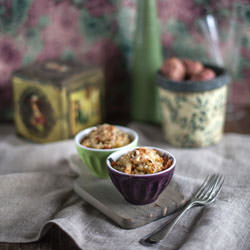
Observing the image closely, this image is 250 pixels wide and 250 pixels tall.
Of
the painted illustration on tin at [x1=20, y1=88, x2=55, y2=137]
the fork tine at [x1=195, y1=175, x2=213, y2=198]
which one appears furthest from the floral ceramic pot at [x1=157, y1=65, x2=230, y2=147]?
the painted illustration on tin at [x1=20, y1=88, x2=55, y2=137]

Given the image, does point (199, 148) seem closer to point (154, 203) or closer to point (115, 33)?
point (154, 203)

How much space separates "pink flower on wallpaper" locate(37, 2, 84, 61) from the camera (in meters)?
1.11

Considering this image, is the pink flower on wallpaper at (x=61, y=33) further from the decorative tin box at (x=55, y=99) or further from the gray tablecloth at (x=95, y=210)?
the gray tablecloth at (x=95, y=210)

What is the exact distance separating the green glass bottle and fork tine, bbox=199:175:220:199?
1.19ft

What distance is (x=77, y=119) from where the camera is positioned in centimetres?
103

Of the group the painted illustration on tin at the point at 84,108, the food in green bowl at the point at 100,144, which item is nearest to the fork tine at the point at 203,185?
the food in green bowl at the point at 100,144

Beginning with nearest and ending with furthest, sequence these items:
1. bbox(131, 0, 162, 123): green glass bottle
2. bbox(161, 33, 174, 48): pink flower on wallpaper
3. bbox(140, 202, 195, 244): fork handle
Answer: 1. bbox(140, 202, 195, 244): fork handle
2. bbox(131, 0, 162, 123): green glass bottle
3. bbox(161, 33, 174, 48): pink flower on wallpaper

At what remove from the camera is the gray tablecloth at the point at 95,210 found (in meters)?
0.63

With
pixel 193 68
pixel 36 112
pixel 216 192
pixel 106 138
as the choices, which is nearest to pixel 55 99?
pixel 36 112

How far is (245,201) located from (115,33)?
64 centimetres

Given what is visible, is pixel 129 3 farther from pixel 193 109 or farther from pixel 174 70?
pixel 193 109

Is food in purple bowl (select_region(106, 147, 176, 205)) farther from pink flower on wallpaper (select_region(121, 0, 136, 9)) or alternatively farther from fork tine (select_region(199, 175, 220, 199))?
pink flower on wallpaper (select_region(121, 0, 136, 9))

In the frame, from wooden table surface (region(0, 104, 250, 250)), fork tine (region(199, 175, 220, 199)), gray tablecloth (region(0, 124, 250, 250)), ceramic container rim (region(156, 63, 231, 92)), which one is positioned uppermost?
ceramic container rim (region(156, 63, 231, 92))

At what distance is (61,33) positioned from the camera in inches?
44.9
